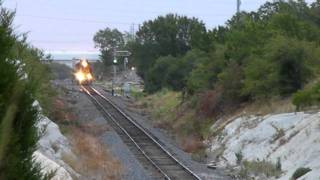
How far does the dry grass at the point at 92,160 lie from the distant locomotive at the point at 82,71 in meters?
62.9

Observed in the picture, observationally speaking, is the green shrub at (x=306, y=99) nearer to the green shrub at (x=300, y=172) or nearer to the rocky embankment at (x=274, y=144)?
the rocky embankment at (x=274, y=144)

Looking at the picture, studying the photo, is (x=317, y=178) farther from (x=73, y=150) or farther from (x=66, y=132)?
(x=66, y=132)

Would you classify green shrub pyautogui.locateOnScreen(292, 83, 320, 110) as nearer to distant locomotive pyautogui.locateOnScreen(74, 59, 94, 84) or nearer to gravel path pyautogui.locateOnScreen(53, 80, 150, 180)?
gravel path pyautogui.locateOnScreen(53, 80, 150, 180)

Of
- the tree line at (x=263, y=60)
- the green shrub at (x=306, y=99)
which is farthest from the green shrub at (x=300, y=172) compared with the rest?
the green shrub at (x=306, y=99)

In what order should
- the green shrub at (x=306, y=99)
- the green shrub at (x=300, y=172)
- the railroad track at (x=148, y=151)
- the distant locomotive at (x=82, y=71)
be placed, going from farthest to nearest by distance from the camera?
the distant locomotive at (x=82, y=71), the green shrub at (x=306, y=99), the railroad track at (x=148, y=151), the green shrub at (x=300, y=172)

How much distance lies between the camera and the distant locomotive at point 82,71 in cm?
9865

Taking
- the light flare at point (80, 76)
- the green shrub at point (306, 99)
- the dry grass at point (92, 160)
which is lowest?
the dry grass at point (92, 160)

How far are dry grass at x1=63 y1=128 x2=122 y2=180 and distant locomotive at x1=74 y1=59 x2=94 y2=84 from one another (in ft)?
206

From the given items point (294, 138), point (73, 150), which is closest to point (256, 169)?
point (294, 138)

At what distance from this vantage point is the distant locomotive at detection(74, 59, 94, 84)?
324 ft

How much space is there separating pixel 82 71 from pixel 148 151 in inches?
2739

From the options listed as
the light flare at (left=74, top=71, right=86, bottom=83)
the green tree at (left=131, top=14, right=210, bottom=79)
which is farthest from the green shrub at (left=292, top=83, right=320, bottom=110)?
the light flare at (left=74, top=71, right=86, bottom=83)

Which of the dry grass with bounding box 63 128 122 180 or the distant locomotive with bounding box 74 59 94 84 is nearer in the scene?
the dry grass with bounding box 63 128 122 180

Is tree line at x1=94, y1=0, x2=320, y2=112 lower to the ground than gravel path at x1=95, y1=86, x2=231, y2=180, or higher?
higher
